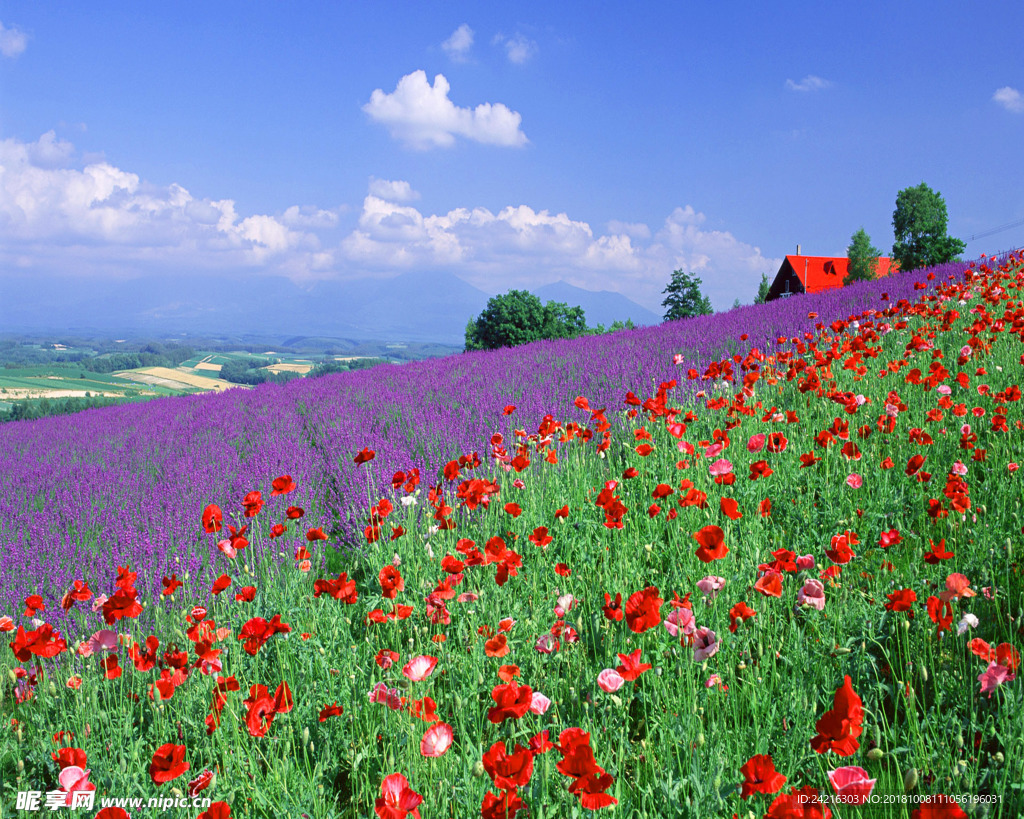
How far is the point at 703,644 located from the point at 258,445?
4.36 metres

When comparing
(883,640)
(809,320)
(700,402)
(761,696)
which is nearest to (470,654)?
(761,696)

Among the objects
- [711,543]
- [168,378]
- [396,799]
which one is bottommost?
[396,799]

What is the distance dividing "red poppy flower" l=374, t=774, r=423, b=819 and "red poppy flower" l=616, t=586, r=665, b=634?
19.8 inches

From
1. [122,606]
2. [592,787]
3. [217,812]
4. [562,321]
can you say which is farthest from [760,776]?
[562,321]

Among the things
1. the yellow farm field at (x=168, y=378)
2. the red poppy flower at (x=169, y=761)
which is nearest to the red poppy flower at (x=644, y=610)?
the red poppy flower at (x=169, y=761)

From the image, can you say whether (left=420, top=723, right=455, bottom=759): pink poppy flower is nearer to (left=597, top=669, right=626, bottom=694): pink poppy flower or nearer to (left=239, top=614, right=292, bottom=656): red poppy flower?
(left=597, top=669, right=626, bottom=694): pink poppy flower

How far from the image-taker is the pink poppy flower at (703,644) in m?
1.23

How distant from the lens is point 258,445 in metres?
4.82

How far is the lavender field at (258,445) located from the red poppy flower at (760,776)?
2.16 metres

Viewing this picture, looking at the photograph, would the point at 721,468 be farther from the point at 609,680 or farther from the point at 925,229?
the point at 925,229

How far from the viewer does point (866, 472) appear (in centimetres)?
279

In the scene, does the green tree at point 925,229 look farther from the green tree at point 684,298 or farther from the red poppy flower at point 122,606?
the red poppy flower at point 122,606

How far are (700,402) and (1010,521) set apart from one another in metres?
2.75

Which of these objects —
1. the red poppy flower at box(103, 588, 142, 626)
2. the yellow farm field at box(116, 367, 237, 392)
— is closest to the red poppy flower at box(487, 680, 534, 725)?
the red poppy flower at box(103, 588, 142, 626)
